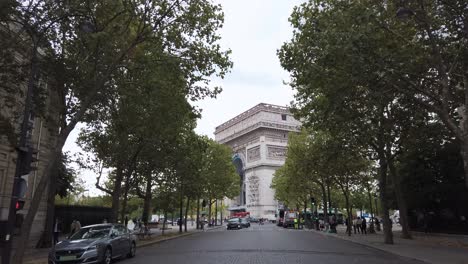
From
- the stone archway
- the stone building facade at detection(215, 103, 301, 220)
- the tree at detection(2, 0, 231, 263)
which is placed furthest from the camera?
the stone archway

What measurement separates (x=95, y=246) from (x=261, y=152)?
111m

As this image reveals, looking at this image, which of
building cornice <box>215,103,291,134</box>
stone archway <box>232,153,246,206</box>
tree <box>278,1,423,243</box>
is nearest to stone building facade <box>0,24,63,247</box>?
tree <box>278,1,423,243</box>

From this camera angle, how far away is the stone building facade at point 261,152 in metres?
122

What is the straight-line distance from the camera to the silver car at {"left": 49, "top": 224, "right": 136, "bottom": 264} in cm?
1404

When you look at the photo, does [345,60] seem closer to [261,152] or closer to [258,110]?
[261,152]

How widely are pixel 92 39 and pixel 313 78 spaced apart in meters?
8.83

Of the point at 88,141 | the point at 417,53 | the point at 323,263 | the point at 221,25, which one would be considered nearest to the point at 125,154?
the point at 88,141

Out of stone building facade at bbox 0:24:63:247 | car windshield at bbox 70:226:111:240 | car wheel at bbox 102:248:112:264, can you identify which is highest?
stone building facade at bbox 0:24:63:247

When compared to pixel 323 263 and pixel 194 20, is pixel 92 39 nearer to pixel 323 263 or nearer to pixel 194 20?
pixel 194 20

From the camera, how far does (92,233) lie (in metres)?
16.1

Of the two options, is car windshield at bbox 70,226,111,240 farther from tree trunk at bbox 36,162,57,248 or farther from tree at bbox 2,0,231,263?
tree trunk at bbox 36,162,57,248

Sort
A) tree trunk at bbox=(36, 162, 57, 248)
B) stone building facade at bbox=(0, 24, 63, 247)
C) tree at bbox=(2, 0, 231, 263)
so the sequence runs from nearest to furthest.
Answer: tree at bbox=(2, 0, 231, 263), stone building facade at bbox=(0, 24, 63, 247), tree trunk at bbox=(36, 162, 57, 248)

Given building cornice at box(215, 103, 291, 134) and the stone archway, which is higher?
building cornice at box(215, 103, 291, 134)

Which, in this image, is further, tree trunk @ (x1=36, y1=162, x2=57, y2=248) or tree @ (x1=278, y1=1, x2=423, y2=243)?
tree trunk @ (x1=36, y1=162, x2=57, y2=248)
